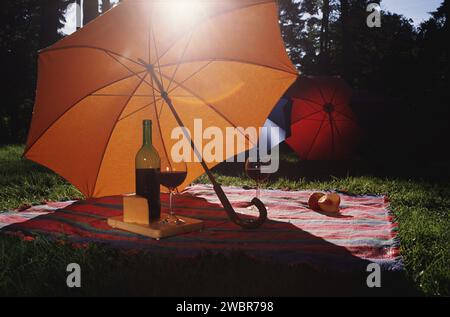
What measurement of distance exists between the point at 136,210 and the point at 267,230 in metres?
0.97

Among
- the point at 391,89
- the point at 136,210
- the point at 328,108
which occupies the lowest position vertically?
the point at 136,210

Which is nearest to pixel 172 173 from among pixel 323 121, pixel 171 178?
pixel 171 178

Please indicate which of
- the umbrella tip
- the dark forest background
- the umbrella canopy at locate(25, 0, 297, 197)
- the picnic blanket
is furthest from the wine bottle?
the dark forest background

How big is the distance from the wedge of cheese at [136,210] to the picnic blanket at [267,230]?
119mm

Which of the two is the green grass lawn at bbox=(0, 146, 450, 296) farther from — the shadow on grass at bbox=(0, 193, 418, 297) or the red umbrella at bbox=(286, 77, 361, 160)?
the red umbrella at bbox=(286, 77, 361, 160)

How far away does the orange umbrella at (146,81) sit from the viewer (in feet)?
9.59

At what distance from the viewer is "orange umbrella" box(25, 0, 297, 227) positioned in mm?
2922

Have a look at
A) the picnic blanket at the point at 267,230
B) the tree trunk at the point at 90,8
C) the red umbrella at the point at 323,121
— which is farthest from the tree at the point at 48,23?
the picnic blanket at the point at 267,230

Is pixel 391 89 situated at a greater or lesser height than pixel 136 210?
greater

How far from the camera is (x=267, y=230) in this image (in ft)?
10.6

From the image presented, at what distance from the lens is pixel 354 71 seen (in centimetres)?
1491

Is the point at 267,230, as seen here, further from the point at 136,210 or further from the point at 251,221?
the point at 136,210

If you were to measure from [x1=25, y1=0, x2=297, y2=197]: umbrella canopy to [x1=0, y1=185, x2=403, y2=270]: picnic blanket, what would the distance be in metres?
0.42
